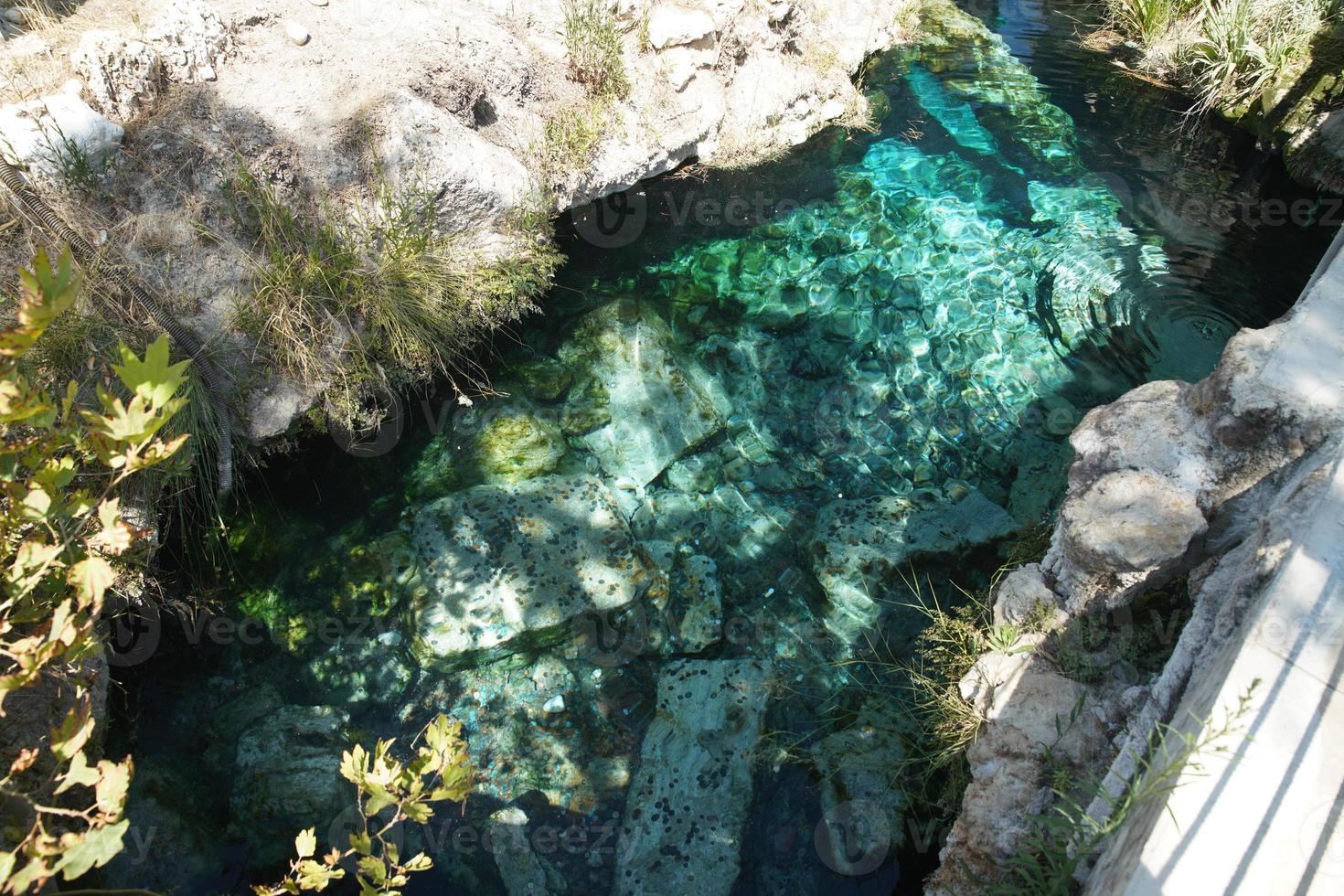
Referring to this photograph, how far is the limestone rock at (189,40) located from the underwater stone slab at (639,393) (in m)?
2.71

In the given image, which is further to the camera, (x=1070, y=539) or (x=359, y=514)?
(x=359, y=514)

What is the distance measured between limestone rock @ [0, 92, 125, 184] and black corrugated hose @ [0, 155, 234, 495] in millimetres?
147

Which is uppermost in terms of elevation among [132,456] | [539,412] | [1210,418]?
[132,456]

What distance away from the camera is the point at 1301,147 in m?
6.89

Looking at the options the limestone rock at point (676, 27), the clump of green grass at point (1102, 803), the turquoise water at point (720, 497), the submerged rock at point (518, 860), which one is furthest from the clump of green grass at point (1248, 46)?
the submerged rock at point (518, 860)

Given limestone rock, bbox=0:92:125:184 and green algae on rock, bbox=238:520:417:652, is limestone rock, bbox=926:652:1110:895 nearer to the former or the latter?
green algae on rock, bbox=238:520:417:652

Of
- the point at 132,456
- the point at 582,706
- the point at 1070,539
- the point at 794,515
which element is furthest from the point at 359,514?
the point at 1070,539

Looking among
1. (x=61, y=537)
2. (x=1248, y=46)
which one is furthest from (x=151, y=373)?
(x=1248, y=46)

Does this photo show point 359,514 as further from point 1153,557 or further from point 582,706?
point 1153,557

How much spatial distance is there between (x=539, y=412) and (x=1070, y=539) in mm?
3081

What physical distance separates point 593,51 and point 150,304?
365cm

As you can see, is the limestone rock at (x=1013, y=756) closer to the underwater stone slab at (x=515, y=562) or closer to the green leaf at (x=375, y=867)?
the underwater stone slab at (x=515, y=562)

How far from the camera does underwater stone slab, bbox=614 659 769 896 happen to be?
3.39 metres

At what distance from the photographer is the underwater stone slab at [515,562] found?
4.09 metres
